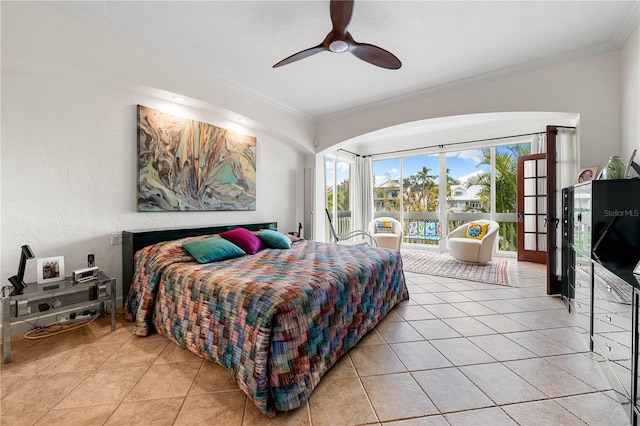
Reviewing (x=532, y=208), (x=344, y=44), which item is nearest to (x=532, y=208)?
(x=532, y=208)

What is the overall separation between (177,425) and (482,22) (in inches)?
142

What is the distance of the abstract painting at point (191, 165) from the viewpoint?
2852 millimetres

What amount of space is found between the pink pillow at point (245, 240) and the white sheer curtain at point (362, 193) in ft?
13.4

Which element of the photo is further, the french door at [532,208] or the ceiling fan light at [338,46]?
the french door at [532,208]

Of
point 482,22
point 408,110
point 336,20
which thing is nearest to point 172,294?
point 336,20

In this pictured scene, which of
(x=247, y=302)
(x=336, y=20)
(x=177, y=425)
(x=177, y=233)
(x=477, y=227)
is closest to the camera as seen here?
(x=177, y=425)

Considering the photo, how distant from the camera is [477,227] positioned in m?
4.94

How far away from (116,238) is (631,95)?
5.14 meters

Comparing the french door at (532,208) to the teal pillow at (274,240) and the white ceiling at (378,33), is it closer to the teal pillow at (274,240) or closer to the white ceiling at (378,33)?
the white ceiling at (378,33)

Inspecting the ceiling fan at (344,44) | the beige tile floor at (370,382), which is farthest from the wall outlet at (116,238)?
the ceiling fan at (344,44)

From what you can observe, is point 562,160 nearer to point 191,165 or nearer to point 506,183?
point 506,183

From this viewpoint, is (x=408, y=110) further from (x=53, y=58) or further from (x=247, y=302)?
(x=53, y=58)

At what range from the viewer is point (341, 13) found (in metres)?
1.87

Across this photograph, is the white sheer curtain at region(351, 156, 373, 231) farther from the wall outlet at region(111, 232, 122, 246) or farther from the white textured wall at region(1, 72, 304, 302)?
the wall outlet at region(111, 232, 122, 246)
